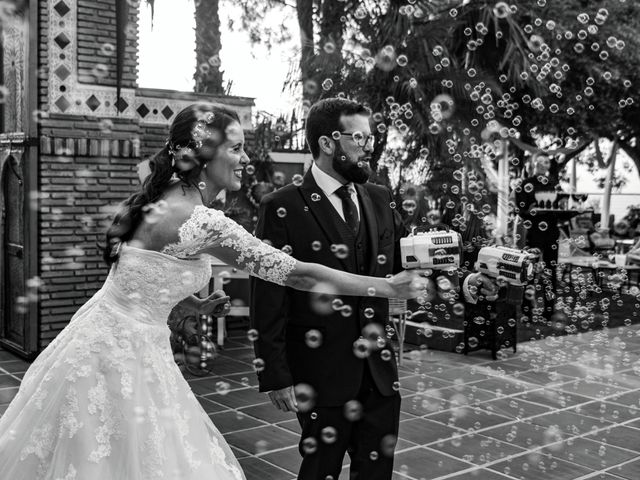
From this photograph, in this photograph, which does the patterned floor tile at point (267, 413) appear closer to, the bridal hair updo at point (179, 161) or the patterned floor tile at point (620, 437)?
the patterned floor tile at point (620, 437)

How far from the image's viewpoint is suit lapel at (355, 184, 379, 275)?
3145mm

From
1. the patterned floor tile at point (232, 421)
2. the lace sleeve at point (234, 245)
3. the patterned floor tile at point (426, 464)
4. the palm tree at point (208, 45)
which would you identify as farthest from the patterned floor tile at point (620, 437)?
the palm tree at point (208, 45)

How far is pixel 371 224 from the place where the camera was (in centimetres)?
316

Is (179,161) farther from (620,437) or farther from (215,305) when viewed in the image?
(620,437)

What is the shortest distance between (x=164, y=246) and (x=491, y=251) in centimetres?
121

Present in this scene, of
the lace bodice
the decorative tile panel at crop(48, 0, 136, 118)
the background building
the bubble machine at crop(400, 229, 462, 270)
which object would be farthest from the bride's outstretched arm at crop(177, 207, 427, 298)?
the decorative tile panel at crop(48, 0, 136, 118)

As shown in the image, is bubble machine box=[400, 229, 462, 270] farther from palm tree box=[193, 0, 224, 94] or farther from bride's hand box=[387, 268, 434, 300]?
palm tree box=[193, 0, 224, 94]

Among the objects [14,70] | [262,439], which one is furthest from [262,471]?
[14,70]

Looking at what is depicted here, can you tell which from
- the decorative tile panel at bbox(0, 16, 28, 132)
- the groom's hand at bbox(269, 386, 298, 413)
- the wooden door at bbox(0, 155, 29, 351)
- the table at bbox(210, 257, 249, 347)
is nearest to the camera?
the groom's hand at bbox(269, 386, 298, 413)

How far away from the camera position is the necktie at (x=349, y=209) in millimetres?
3152

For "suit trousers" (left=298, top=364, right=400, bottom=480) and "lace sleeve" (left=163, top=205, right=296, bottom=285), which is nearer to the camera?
"lace sleeve" (left=163, top=205, right=296, bottom=285)

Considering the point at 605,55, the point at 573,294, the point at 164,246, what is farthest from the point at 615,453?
the point at 605,55

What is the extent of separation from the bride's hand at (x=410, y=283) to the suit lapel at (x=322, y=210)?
470mm

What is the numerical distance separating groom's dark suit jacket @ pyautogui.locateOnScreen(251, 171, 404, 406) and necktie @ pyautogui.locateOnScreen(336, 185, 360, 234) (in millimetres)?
26
